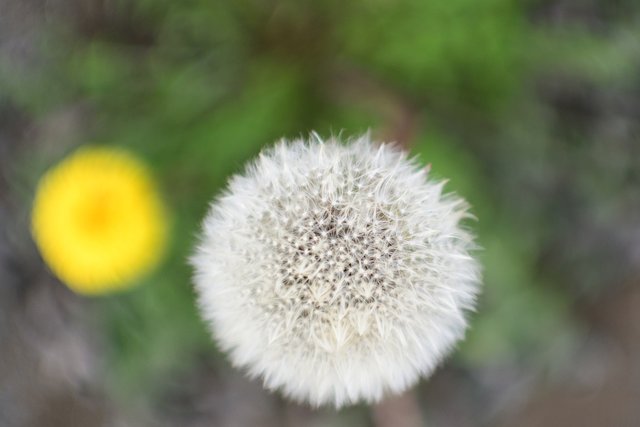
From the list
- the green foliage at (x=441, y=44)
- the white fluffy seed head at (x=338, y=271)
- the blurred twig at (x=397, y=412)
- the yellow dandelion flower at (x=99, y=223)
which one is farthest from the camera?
the blurred twig at (x=397, y=412)

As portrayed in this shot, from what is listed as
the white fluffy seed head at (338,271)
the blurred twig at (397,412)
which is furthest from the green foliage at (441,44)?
the blurred twig at (397,412)

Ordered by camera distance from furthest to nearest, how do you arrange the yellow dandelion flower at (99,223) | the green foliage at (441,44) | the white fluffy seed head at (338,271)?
the green foliage at (441,44)
the yellow dandelion flower at (99,223)
the white fluffy seed head at (338,271)

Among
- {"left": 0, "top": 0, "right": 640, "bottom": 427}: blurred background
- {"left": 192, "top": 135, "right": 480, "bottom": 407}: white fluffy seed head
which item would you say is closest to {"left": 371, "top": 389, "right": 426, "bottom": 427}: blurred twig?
{"left": 0, "top": 0, "right": 640, "bottom": 427}: blurred background

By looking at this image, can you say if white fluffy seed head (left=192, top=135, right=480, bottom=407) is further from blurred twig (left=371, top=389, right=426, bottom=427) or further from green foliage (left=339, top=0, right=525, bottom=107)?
blurred twig (left=371, top=389, right=426, bottom=427)

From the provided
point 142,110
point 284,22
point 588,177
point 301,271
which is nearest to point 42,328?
point 142,110

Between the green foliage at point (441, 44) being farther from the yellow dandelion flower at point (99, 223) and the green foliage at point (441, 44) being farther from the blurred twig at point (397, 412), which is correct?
the blurred twig at point (397, 412)

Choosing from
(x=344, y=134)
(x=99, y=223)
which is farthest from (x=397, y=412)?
(x=99, y=223)
